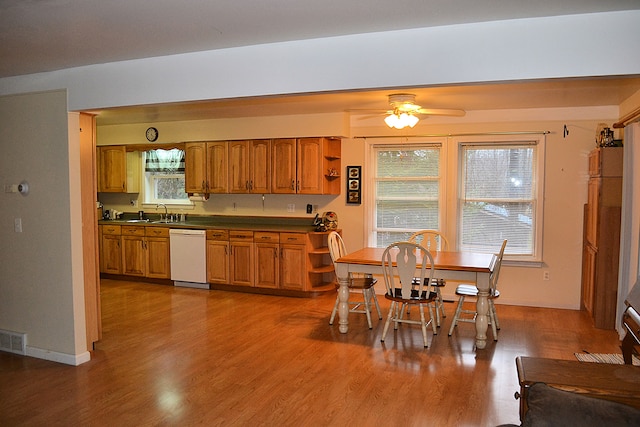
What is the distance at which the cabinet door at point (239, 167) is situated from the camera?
22.7ft

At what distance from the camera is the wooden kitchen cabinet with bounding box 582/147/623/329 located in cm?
487

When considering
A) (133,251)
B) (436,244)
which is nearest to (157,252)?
(133,251)

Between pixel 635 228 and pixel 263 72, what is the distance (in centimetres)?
348

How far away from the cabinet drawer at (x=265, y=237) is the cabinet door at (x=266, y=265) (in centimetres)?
5

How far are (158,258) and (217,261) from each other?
94cm

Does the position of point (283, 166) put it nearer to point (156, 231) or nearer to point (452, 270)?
point (156, 231)

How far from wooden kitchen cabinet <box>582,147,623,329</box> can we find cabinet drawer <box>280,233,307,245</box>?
10.5 feet

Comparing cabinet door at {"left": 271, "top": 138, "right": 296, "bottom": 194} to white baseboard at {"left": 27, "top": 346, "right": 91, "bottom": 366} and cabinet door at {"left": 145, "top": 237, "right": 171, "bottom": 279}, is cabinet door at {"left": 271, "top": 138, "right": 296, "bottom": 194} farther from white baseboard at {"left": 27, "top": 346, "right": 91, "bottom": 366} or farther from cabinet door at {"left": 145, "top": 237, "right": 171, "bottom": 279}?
white baseboard at {"left": 27, "top": 346, "right": 91, "bottom": 366}

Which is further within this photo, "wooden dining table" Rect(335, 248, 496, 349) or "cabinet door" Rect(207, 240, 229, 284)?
"cabinet door" Rect(207, 240, 229, 284)

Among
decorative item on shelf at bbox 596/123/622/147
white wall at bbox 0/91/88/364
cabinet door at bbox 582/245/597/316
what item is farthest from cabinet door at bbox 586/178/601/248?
white wall at bbox 0/91/88/364

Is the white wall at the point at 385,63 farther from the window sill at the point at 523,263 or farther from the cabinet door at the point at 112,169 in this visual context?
the cabinet door at the point at 112,169

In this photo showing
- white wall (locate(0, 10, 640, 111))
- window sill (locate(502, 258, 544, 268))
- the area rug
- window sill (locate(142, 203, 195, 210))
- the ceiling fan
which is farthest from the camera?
window sill (locate(142, 203, 195, 210))

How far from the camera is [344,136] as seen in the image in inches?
256

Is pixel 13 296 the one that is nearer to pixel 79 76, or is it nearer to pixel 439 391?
pixel 79 76
